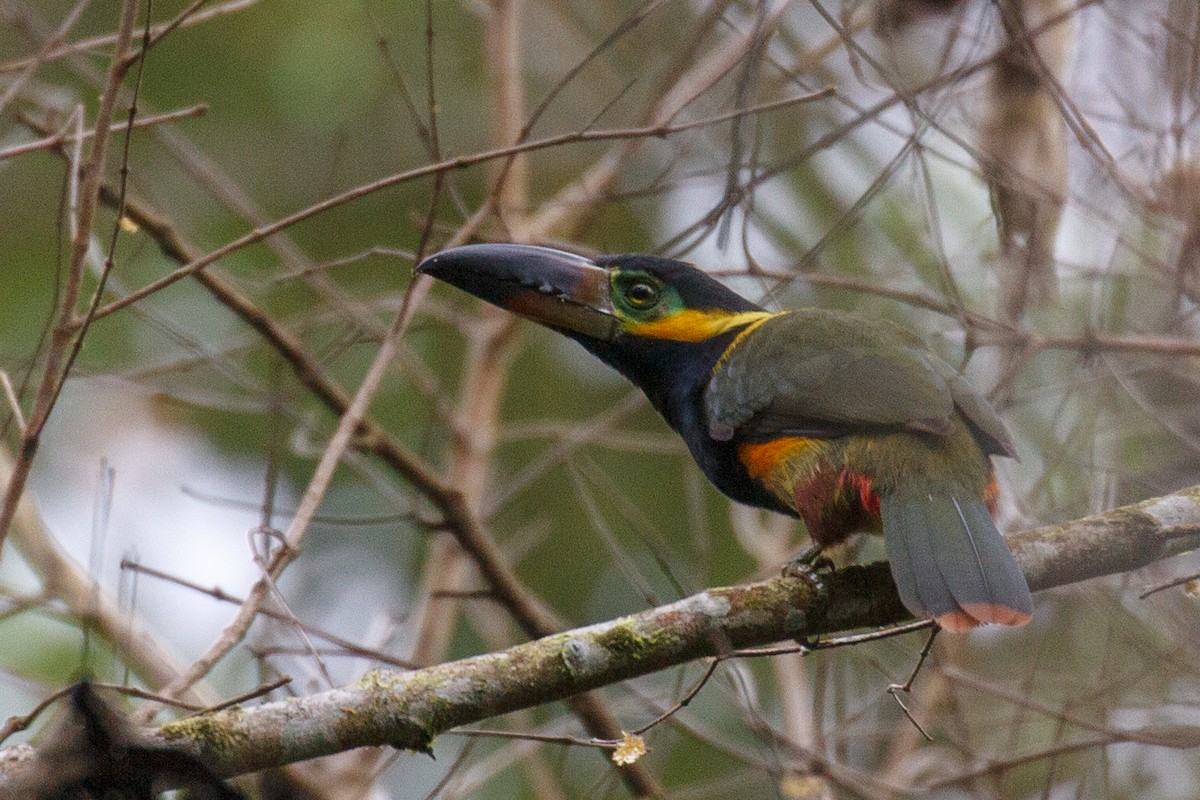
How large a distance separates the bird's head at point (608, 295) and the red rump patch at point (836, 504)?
0.60 metres

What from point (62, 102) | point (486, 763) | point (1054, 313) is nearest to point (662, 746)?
point (486, 763)

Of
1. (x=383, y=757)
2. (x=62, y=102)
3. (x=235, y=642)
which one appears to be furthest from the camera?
(x=383, y=757)

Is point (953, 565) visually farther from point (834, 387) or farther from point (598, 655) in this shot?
point (598, 655)

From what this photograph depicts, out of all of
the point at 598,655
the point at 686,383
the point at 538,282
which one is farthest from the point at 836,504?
the point at 538,282

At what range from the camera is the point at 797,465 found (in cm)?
290

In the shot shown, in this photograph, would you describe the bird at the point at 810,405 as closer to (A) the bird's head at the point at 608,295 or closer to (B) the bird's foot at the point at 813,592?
(A) the bird's head at the point at 608,295

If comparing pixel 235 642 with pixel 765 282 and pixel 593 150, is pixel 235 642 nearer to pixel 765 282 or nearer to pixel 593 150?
pixel 765 282

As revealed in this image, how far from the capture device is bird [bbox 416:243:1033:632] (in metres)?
2.56

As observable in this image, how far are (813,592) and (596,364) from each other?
4.29 metres

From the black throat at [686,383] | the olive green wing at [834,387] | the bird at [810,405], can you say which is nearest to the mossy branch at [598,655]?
the bird at [810,405]

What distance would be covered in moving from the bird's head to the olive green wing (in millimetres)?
202

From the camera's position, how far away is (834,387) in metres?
2.92

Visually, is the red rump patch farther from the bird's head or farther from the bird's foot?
the bird's head

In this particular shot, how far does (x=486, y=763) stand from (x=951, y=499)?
73.5 inches
